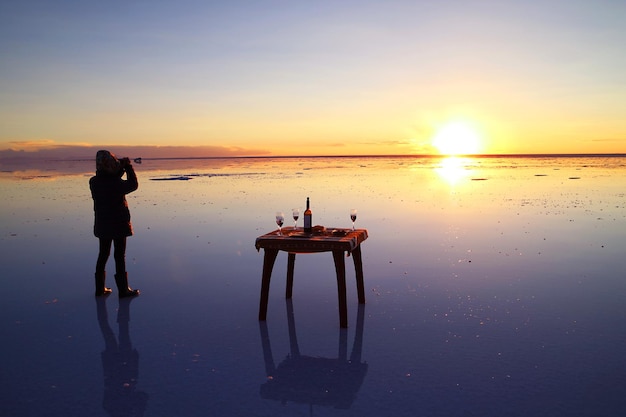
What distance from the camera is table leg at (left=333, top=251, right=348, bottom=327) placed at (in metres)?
6.23

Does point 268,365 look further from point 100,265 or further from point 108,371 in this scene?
point 100,265

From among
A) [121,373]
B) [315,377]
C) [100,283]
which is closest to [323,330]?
[315,377]

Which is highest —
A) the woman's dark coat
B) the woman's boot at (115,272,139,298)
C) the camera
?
the camera

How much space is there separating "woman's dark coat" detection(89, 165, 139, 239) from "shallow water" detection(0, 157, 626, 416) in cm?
110

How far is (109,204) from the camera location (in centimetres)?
747

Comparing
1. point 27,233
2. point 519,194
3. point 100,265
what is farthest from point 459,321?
point 519,194

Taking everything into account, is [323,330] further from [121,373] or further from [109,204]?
[109,204]

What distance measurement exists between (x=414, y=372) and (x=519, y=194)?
20.9 meters

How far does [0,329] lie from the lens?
6238 mm

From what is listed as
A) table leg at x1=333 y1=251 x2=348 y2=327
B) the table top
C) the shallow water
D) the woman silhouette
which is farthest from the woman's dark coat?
table leg at x1=333 y1=251 x2=348 y2=327

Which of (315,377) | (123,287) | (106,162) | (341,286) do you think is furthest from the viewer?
(123,287)

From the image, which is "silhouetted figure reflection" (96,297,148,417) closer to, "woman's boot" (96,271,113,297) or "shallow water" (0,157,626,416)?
"shallow water" (0,157,626,416)

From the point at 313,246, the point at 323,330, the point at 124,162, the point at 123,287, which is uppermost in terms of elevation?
the point at 124,162

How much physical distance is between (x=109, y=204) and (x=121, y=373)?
3.21 m
